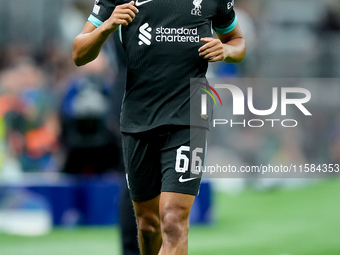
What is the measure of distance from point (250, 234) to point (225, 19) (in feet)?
14.5

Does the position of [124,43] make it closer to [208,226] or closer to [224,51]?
[224,51]

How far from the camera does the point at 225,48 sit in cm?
541

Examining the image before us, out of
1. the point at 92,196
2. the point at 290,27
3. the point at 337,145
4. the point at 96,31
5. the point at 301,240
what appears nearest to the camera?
the point at 96,31

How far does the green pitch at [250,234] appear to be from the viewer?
8430 millimetres

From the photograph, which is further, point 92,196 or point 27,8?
point 27,8

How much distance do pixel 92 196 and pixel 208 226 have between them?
1.47 metres

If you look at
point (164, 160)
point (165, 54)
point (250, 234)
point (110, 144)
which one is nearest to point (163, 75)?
point (165, 54)

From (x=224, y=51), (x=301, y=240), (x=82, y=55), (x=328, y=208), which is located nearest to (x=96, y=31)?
(x=82, y=55)

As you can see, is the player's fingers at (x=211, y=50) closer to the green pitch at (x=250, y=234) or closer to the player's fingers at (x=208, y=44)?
the player's fingers at (x=208, y=44)

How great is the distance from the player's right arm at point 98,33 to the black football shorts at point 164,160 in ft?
2.01

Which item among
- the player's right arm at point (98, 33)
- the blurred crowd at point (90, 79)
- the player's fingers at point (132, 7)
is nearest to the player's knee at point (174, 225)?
the player's right arm at point (98, 33)

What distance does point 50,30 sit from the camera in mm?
A: 16844

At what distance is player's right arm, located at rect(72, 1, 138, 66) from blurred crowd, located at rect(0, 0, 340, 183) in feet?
13.2

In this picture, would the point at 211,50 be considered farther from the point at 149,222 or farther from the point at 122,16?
the point at 149,222
